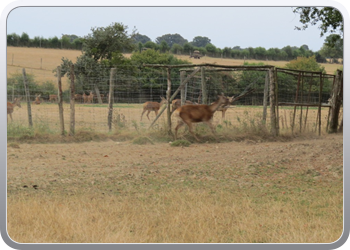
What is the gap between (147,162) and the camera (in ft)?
30.3

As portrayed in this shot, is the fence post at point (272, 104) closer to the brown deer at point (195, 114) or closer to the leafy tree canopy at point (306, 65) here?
the brown deer at point (195, 114)

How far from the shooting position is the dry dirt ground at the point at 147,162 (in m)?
7.64

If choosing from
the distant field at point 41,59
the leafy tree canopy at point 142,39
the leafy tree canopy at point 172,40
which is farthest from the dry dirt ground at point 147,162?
the leafy tree canopy at point 142,39

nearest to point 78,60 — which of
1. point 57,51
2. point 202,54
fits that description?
point 57,51

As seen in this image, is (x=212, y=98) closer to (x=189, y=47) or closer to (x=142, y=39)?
(x=189, y=47)

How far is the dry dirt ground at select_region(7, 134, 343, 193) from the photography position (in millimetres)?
7645

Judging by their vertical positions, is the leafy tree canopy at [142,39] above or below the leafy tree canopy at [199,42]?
above

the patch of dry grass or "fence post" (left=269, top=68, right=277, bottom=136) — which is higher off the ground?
"fence post" (left=269, top=68, right=277, bottom=136)

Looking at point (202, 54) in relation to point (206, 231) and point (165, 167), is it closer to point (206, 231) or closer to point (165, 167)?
point (165, 167)

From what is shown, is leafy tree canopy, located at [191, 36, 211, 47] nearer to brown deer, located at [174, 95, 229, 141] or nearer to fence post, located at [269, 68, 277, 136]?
fence post, located at [269, 68, 277, 136]

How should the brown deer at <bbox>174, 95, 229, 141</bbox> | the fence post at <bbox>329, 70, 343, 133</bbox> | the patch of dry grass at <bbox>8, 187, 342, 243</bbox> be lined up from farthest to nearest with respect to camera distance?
the fence post at <bbox>329, 70, 343, 133</bbox>
the brown deer at <bbox>174, 95, 229, 141</bbox>
the patch of dry grass at <bbox>8, 187, 342, 243</bbox>

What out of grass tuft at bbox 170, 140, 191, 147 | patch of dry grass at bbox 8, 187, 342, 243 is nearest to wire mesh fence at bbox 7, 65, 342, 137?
grass tuft at bbox 170, 140, 191, 147

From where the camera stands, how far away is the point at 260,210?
532cm

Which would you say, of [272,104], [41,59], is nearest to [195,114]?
[272,104]
